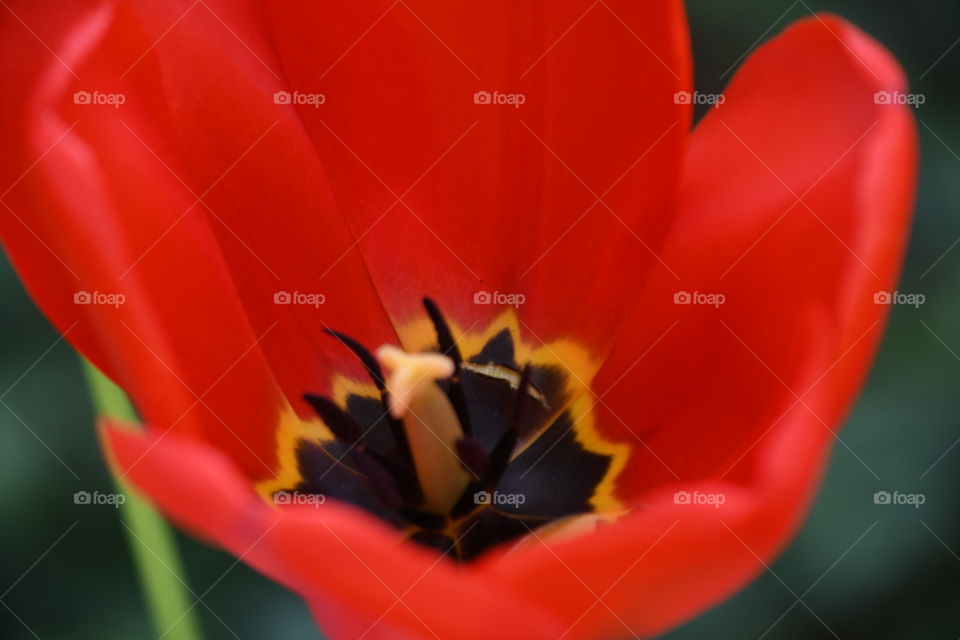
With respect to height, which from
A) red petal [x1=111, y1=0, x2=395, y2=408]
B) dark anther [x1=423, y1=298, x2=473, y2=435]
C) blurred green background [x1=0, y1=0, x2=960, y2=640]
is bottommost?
blurred green background [x1=0, y1=0, x2=960, y2=640]

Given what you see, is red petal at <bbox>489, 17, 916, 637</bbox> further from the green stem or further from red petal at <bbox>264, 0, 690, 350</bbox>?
the green stem

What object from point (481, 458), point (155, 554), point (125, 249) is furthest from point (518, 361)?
point (125, 249)

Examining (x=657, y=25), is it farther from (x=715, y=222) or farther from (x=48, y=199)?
(x=48, y=199)

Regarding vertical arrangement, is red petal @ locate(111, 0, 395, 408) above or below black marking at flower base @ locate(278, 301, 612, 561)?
above

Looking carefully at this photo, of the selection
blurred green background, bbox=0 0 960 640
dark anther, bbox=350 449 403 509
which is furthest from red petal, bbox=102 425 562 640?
blurred green background, bbox=0 0 960 640

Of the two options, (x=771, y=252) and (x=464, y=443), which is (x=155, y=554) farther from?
(x=771, y=252)

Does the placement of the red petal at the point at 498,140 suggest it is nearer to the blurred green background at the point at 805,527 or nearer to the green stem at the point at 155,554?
the green stem at the point at 155,554
